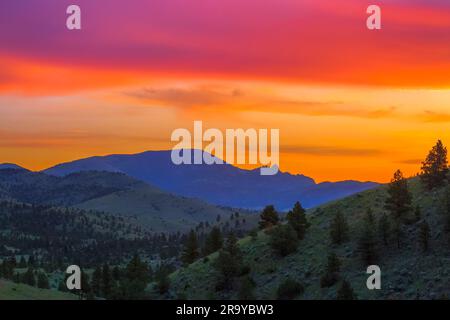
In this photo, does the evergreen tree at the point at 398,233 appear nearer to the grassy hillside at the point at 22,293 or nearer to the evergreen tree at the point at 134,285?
the evergreen tree at the point at 134,285

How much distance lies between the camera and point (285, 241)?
277 feet

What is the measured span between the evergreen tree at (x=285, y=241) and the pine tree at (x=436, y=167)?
21430mm

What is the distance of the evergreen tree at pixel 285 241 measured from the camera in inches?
3322

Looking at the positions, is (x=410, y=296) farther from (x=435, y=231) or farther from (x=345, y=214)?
(x=345, y=214)

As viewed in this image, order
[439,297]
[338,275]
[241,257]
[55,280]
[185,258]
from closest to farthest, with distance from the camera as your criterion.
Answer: [439,297]
[338,275]
[241,257]
[185,258]
[55,280]

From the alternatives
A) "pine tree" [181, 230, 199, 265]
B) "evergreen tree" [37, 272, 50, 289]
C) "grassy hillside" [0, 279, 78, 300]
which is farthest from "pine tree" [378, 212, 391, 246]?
"evergreen tree" [37, 272, 50, 289]

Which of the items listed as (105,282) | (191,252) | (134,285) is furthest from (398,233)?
(105,282)

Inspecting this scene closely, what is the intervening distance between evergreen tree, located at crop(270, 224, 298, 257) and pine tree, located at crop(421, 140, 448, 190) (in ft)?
70.3

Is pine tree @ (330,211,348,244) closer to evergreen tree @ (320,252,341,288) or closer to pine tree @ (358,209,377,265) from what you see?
pine tree @ (358,209,377,265)

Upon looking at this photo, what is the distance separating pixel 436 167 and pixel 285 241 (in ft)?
80.9

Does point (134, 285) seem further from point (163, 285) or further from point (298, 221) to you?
→ point (298, 221)
